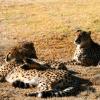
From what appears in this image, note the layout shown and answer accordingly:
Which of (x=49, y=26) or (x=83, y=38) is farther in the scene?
(x=49, y=26)

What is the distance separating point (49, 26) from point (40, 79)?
31.2ft

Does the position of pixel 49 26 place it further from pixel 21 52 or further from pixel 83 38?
pixel 21 52

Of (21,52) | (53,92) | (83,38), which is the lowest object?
(53,92)

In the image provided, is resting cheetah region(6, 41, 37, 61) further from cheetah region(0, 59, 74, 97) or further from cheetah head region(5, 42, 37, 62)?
cheetah region(0, 59, 74, 97)

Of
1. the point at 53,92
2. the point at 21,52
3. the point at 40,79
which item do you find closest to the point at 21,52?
the point at 21,52

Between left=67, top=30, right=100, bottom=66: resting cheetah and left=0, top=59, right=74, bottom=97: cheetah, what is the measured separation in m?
2.47

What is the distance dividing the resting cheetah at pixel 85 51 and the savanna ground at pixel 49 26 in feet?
2.03

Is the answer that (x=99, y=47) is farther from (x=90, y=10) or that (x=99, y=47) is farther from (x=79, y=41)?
(x=90, y=10)

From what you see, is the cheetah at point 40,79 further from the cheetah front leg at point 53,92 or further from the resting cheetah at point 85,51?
the resting cheetah at point 85,51

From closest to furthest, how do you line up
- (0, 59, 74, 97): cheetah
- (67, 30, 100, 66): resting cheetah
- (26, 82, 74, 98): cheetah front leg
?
(26, 82, 74, 98): cheetah front leg → (0, 59, 74, 97): cheetah → (67, 30, 100, 66): resting cheetah

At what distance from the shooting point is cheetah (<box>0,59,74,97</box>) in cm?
1038

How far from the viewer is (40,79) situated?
35.6 ft

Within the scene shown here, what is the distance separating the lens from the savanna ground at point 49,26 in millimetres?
11901

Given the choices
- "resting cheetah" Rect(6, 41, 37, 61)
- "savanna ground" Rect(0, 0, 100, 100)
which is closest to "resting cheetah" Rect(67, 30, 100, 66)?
"savanna ground" Rect(0, 0, 100, 100)
